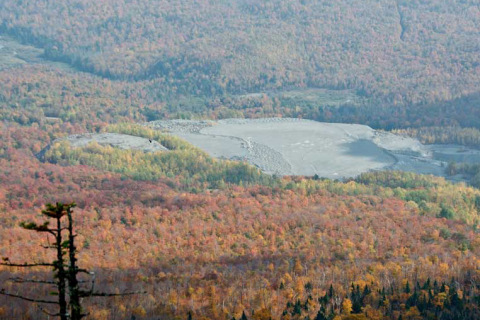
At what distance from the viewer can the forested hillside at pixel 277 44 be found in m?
160

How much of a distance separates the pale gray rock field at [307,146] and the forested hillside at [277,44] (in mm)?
26346

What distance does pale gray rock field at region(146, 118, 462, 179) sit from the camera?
101875mm

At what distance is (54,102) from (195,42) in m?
61.4

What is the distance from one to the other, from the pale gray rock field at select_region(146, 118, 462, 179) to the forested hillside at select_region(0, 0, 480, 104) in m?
26.3

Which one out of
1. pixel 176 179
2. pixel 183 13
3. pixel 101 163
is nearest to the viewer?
pixel 176 179

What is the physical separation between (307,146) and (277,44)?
68.1m

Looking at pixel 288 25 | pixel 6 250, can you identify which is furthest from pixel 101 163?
pixel 288 25

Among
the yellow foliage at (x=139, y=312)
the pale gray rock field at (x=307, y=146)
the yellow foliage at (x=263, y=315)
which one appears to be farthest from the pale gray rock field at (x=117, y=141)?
the yellow foliage at (x=263, y=315)

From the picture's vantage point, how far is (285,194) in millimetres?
72062

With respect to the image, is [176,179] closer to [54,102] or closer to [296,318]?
[296,318]

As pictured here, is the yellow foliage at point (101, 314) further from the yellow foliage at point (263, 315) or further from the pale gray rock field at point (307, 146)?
the pale gray rock field at point (307, 146)

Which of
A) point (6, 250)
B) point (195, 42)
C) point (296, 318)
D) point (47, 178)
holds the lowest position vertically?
point (296, 318)

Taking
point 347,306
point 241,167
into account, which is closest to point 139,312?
point 347,306

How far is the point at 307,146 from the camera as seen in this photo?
379ft
